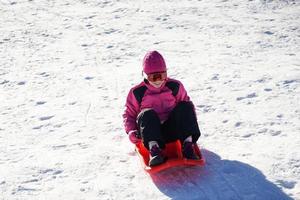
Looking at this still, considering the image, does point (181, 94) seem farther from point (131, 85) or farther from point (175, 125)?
point (131, 85)

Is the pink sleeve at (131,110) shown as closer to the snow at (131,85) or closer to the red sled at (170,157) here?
the red sled at (170,157)

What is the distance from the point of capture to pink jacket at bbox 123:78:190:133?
424 centimetres

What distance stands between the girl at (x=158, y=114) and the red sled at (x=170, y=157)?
4 centimetres

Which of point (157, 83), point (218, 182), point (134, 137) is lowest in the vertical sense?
point (218, 182)

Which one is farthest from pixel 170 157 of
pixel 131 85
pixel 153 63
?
pixel 131 85

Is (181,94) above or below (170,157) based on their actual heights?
above

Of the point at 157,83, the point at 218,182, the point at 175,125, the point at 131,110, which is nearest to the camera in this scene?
the point at 218,182

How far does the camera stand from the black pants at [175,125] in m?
3.91

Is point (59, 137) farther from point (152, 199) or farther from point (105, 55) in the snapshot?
point (105, 55)

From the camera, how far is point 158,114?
14.0 ft

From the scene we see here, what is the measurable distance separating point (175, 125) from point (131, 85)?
239 cm

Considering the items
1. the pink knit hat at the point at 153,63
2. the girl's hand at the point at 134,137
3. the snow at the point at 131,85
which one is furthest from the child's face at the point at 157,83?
the snow at the point at 131,85

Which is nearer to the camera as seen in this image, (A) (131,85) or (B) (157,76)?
(B) (157,76)

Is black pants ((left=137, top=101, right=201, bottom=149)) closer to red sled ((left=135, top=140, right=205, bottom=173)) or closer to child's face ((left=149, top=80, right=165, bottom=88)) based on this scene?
red sled ((left=135, top=140, right=205, bottom=173))
